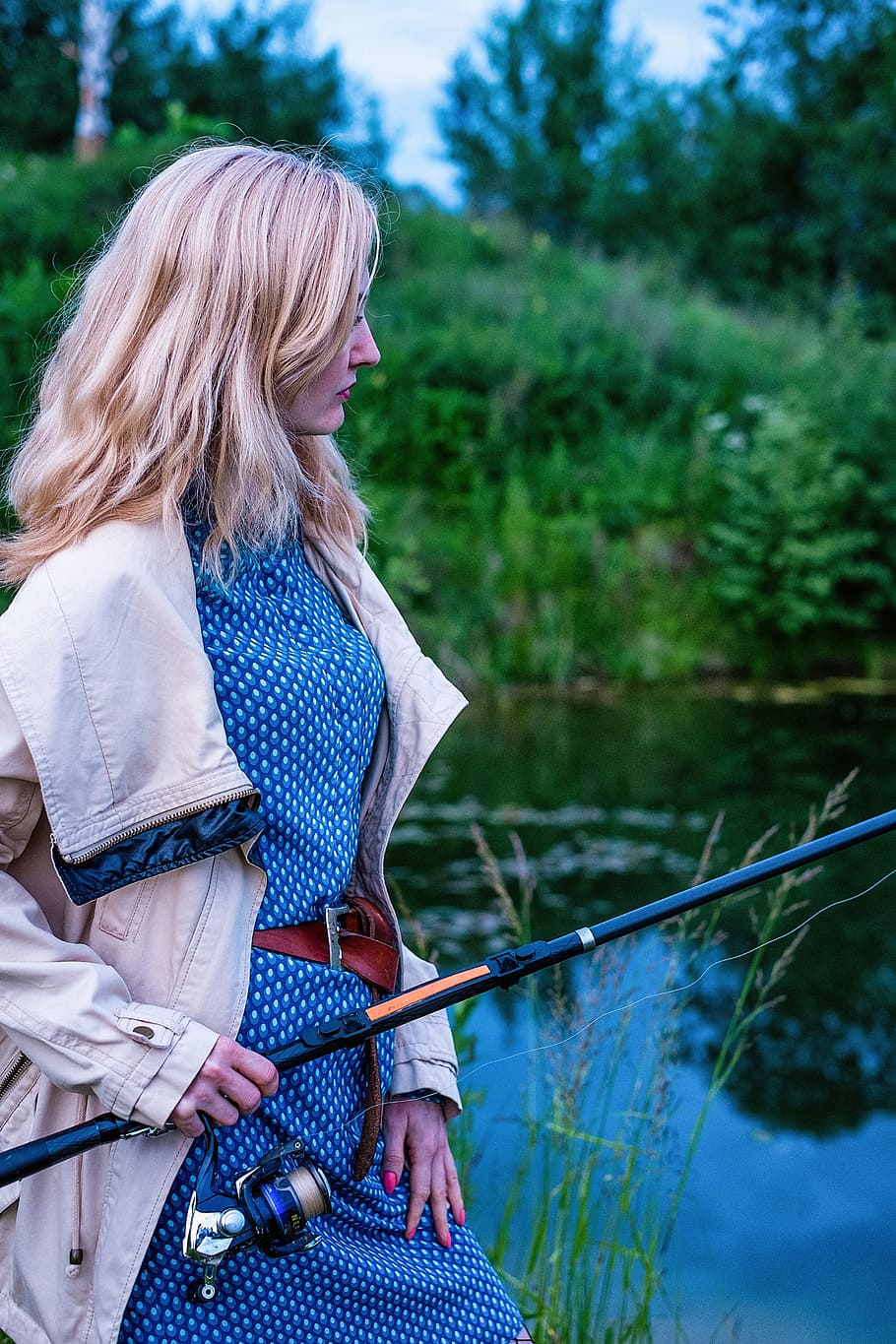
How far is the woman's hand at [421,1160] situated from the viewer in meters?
1.67

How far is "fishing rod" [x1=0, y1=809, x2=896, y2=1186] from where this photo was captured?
128cm

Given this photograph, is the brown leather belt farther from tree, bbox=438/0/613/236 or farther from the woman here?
tree, bbox=438/0/613/236

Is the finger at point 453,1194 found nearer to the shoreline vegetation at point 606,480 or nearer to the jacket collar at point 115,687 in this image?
the jacket collar at point 115,687

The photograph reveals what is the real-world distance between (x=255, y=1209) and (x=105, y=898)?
342mm

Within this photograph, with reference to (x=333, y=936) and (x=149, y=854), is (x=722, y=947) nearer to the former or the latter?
(x=333, y=936)

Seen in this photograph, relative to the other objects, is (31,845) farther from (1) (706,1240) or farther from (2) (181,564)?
(1) (706,1240)

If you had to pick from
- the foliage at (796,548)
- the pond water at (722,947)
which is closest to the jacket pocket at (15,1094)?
the pond water at (722,947)

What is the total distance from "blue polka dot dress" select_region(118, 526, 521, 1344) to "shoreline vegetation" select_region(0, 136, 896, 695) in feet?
21.6

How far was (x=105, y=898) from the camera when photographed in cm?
141

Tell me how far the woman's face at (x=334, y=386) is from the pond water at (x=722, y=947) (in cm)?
114

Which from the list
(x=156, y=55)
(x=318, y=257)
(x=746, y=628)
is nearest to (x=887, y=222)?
(x=156, y=55)

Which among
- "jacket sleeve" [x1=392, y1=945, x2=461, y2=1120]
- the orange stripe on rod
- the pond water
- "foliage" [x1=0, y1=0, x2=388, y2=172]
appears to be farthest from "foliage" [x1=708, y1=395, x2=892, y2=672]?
"foliage" [x1=0, y1=0, x2=388, y2=172]

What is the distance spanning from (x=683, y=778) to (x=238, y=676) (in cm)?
612

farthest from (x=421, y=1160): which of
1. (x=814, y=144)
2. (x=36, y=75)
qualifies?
(x=814, y=144)
